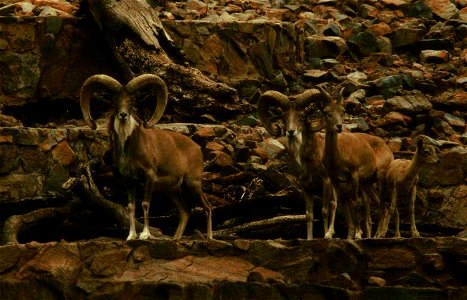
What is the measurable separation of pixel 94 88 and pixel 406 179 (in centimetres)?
443

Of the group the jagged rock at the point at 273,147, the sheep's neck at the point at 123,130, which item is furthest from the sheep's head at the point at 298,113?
the jagged rock at the point at 273,147

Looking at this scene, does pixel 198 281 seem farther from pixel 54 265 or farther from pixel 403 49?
pixel 403 49

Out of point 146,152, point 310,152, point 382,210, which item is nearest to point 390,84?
point 382,210

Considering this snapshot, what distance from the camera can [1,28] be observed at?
24734 millimetres

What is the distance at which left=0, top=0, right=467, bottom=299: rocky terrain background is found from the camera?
16.3 meters

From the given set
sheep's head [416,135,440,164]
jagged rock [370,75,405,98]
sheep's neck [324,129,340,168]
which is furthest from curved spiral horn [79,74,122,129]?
jagged rock [370,75,405,98]

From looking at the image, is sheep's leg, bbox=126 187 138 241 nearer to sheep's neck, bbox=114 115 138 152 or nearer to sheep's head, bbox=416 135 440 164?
sheep's neck, bbox=114 115 138 152

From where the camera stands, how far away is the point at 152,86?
17.7 meters

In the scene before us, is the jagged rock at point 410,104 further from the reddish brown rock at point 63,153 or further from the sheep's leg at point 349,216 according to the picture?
the sheep's leg at point 349,216

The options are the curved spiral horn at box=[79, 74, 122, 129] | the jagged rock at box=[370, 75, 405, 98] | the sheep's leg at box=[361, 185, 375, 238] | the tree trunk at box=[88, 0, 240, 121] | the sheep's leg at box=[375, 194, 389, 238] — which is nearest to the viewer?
the curved spiral horn at box=[79, 74, 122, 129]

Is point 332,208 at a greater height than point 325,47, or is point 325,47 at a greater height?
point 332,208

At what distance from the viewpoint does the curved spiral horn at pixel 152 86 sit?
17.2 meters

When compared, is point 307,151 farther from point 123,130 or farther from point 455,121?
point 455,121

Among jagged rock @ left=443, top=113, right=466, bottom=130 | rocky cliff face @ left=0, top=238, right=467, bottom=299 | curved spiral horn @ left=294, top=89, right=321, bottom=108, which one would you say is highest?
curved spiral horn @ left=294, top=89, right=321, bottom=108
